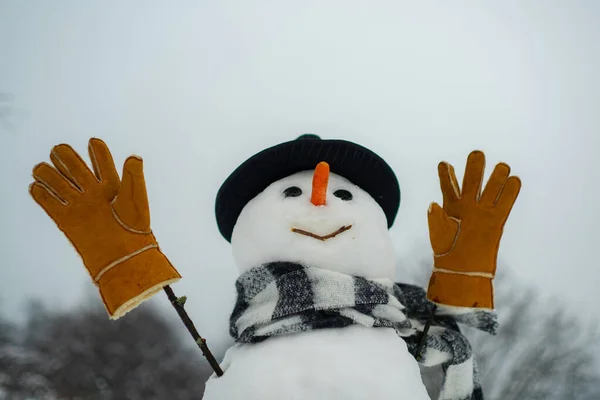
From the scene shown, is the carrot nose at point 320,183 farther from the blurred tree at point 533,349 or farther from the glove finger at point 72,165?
the blurred tree at point 533,349

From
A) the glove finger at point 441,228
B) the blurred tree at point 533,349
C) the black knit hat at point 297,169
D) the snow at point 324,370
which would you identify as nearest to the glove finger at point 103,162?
the black knit hat at point 297,169

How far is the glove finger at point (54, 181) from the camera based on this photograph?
81 centimetres

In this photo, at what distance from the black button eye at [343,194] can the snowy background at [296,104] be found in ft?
2.08

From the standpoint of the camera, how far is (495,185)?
3.15 ft

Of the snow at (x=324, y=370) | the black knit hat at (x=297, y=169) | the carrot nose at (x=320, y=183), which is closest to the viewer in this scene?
the snow at (x=324, y=370)

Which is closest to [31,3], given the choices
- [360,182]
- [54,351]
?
[54,351]

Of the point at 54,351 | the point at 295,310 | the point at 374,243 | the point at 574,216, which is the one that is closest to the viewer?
the point at 295,310

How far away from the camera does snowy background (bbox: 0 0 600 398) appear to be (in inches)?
66.3

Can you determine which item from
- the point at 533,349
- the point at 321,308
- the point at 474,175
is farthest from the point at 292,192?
the point at 533,349

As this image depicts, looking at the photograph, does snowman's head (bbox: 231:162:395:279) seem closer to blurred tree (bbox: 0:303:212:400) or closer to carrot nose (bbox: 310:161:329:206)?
carrot nose (bbox: 310:161:329:206)

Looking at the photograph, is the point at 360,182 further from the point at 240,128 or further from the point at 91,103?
the point at 91,103

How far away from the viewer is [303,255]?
91cm

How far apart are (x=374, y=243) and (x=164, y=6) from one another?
1366mm

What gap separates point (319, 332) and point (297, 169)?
36cm
